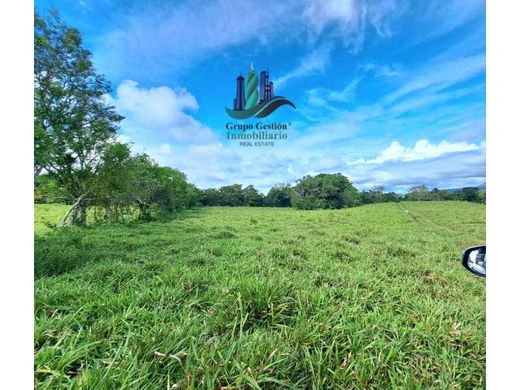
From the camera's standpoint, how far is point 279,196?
99.8 inches

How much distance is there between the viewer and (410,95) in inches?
87.8

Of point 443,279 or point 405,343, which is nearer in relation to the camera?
point 405,343

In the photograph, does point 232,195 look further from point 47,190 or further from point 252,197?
point 47,190

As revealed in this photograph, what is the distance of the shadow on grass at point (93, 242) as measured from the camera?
6.84 feet

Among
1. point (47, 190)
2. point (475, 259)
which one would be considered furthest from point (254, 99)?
point (475, 259)

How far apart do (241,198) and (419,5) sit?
2.20 metres

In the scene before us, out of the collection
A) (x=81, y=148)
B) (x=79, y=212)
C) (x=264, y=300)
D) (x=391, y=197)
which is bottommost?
(x=264, y=300)

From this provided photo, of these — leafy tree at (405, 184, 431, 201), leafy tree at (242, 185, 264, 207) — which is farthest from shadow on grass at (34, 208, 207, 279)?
leafy tree at (405, 184, 431, 201)

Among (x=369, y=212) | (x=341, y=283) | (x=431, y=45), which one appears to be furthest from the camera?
(x=369, y=212)

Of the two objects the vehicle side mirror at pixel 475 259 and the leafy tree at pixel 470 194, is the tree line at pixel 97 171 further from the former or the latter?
the vehicle side mirror at pixel 475 259

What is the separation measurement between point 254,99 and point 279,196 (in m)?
0.93
